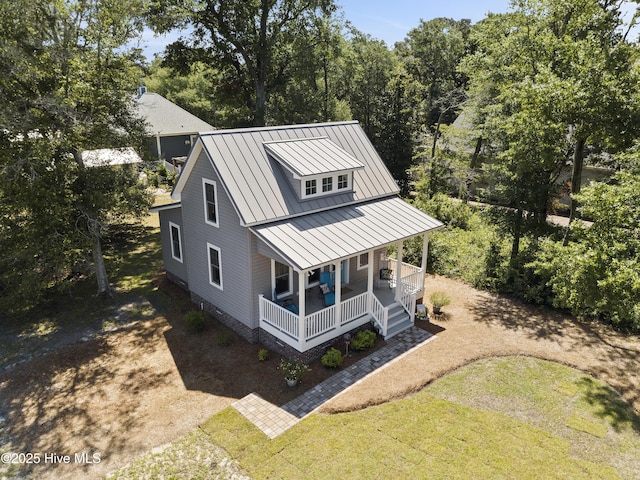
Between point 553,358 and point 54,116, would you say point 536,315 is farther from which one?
point 54,116

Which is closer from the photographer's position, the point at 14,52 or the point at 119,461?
the point at 119,461

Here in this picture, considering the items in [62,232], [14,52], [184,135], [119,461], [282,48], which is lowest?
[119,461]

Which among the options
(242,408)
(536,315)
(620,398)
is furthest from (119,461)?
(536,315)

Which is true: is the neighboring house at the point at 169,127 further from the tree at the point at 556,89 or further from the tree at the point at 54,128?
the tree at the point at 556,89

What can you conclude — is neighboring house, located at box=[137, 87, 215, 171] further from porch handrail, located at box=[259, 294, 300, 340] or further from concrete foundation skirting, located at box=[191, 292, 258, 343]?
porch handrail, located at box=[259, 294, 300, 340]

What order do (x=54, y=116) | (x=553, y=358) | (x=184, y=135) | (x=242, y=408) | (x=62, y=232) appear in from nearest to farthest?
(x=242, y=408) < (x=553, y=358) < (x=54, y=116) < (x=62, y=232) < (x=184, y=135)

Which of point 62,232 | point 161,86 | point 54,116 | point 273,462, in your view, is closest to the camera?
point 273,462

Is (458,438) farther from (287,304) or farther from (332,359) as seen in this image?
(287,304)

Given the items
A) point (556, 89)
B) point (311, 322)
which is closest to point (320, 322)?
point (311, 322)
